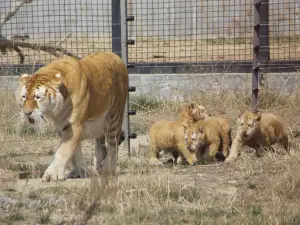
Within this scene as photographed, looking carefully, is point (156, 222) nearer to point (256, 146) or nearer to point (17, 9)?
point (256, 146)

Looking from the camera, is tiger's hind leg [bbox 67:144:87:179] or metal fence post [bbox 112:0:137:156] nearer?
tiger's hind leg [bbox 67:144:87:179]

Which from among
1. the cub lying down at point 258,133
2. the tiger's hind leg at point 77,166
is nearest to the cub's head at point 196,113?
the cub lying down at point 258,133

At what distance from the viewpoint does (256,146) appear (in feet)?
31.0

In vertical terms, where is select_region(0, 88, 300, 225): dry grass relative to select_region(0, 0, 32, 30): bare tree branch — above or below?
below

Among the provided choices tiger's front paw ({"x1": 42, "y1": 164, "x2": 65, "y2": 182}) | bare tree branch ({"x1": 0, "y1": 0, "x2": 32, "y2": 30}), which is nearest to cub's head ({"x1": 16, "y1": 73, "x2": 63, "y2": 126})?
tiger's front paw ({"x1": 42, "y1": 164, "x2": 65, "y2": 182})

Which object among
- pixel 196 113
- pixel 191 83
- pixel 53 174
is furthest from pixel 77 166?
pixel 191 83

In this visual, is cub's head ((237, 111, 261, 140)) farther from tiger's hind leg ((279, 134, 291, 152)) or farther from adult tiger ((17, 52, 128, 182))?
adult tiger ((17, 52, 128, 182))

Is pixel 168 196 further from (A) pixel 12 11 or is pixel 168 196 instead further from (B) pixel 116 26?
(A) pixel 12 11

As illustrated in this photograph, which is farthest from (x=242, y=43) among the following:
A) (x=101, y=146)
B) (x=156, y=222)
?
(x=156, y=222)

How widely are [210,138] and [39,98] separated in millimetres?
2594

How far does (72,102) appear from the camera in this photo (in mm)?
7754

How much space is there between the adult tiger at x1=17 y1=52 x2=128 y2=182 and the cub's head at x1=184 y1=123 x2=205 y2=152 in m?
1.05

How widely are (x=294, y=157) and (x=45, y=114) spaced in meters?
2.47

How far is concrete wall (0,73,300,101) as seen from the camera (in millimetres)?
12047
